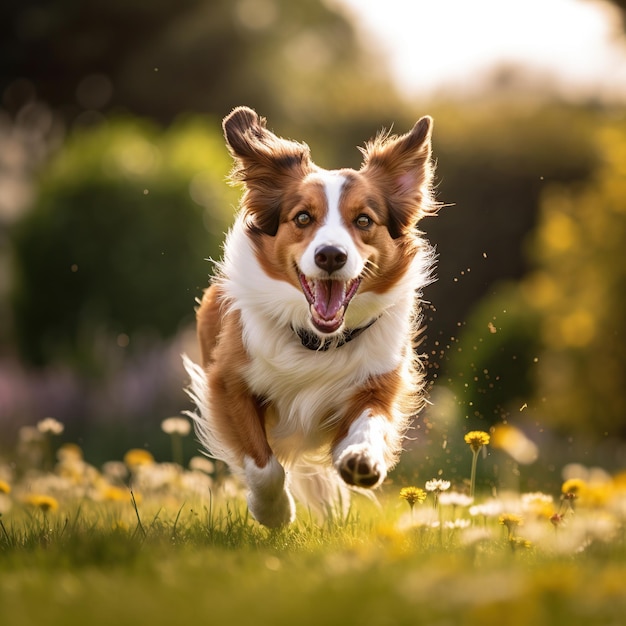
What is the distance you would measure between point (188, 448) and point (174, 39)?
54.3ft

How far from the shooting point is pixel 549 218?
1279cm

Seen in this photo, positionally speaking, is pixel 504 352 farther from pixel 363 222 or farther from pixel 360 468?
pixel 360 468

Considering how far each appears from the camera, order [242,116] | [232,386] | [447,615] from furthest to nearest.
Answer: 1. [242,116]
2. [232,386]
3. [447,615]

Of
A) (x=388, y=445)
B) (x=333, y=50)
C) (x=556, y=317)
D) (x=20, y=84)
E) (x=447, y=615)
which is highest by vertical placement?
(x=333, y=50)

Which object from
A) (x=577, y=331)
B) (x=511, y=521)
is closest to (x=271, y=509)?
(x=511, y=521)

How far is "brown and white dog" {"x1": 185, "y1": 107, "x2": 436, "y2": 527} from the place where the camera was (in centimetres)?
480

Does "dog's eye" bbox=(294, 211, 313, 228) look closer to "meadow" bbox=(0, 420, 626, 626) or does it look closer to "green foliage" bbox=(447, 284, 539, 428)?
"meadow" bbox=(0, 420, 626, 626)

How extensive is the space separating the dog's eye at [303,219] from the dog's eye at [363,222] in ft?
0.73

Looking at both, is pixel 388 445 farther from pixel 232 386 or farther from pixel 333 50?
pixel 333 50

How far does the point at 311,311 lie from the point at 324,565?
5.38ft

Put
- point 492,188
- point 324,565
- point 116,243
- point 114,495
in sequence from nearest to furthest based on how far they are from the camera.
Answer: point 324,565 → point 114,495 → point 116,243 → point 492,188

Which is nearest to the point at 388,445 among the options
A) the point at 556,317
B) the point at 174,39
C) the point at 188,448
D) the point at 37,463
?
the point at 37,463

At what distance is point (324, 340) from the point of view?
5.07m

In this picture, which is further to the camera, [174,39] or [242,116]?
[174,39]
